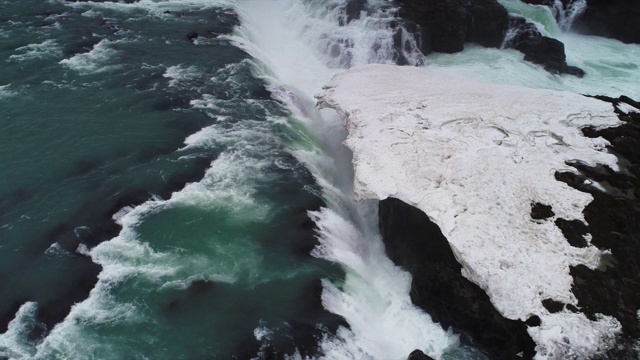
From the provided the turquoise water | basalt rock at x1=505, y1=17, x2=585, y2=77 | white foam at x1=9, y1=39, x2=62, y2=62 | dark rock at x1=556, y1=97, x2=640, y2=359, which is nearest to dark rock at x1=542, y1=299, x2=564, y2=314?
dark rock at x1=556, y1=97, x2=640, y2=359

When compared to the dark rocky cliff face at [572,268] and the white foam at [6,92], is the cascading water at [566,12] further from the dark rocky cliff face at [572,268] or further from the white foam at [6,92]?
the white foam at [6,92]

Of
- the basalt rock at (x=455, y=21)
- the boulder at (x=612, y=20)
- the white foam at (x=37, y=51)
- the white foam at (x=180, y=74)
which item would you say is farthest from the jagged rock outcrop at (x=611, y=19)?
the white foam at (x=37, y=51)

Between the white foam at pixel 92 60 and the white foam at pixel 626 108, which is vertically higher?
the white foam at pixel 626 108

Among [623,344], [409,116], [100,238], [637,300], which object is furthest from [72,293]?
[637,300]

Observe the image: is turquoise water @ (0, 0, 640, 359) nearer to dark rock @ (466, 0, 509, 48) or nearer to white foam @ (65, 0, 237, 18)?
white foam @ (65, 0, 237, 18)

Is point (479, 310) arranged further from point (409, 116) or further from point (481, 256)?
point (409, 116)

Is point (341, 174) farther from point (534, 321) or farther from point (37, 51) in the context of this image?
point (37, 51)

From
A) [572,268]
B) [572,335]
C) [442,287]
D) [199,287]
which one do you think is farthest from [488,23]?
[199,287]
